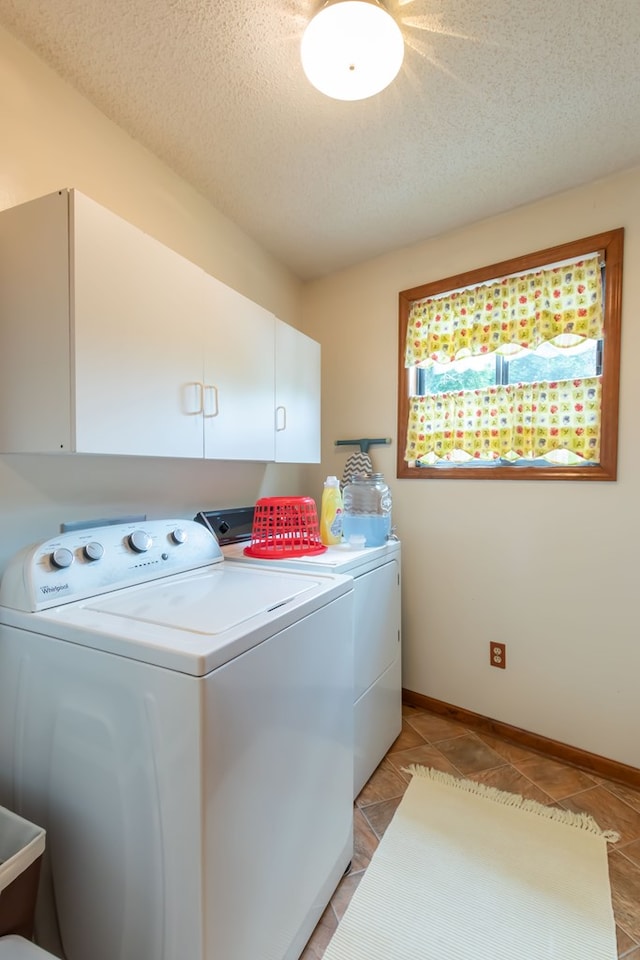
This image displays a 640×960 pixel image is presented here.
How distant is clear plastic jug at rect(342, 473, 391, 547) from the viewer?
1851 mm

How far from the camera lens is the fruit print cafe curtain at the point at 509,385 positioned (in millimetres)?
1770

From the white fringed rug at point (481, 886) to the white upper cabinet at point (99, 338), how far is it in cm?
147

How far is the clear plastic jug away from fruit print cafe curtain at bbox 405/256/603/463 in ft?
1.17

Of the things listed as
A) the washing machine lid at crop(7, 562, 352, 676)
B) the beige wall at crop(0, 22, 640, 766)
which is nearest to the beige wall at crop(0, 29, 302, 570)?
the beige wall at crop(0, 22, 640, 766)

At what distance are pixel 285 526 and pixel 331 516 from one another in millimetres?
211

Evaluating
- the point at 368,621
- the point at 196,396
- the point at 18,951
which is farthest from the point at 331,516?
the point at 18,951

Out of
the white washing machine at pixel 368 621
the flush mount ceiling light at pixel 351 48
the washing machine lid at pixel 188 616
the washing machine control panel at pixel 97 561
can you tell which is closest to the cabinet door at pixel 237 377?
the washing machine control panel at pixel 97 561

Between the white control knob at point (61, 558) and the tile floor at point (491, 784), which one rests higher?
the white control knob at point (61, 558)

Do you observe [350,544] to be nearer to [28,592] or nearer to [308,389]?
[308,389]

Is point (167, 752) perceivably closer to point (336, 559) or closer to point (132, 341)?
point (336, 559)

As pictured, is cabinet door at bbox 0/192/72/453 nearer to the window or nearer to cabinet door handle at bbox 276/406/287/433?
cabinet door handle at bbox 276/406/287/433

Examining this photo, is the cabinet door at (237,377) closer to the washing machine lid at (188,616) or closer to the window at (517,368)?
the washing machine lid at (188,616)

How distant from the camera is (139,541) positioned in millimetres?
1246

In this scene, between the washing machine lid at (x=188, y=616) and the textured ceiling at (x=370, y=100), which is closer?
the washing machine lid at (x=188, y=616)
